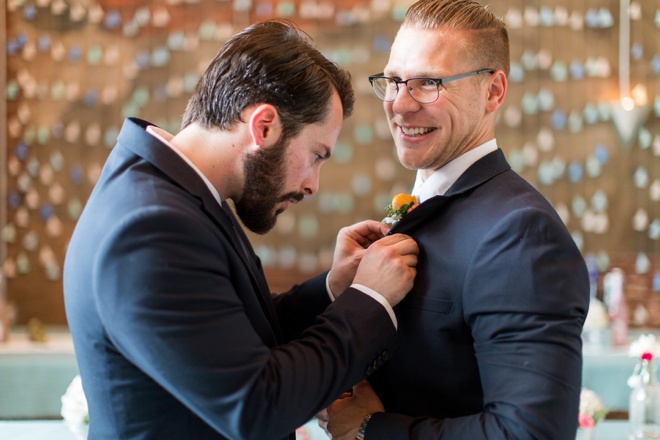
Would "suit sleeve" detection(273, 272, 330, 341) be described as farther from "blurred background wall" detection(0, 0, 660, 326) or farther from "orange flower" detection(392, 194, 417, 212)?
"blurred background wall" detection(0, 0, 660, 326)

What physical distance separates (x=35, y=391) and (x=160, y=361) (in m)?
2.77

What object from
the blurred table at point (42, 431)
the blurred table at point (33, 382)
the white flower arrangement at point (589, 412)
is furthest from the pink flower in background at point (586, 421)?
the blurred table at point (33, 382)

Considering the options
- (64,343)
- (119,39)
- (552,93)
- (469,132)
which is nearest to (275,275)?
(64,343)

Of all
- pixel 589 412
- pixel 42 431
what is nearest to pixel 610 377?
pixel 589 412

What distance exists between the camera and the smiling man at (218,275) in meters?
1.17

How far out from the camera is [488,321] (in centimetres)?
132

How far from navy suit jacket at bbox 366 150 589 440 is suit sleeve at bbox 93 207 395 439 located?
0.24 metres

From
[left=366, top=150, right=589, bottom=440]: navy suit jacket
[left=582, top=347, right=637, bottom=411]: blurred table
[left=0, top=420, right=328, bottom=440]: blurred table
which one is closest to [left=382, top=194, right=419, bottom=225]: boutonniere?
[left=366, top=150, right=589, bottom=440]: navy suit jacket

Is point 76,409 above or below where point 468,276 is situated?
below

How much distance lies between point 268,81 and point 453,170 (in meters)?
0.44

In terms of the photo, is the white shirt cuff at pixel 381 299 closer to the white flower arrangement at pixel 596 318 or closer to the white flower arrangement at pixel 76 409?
the white flower arrangement at pixel 76 409

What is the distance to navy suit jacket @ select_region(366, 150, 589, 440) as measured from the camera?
1.27 metres

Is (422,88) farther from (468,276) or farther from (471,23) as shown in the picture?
(468,276)

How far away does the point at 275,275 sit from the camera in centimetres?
438
